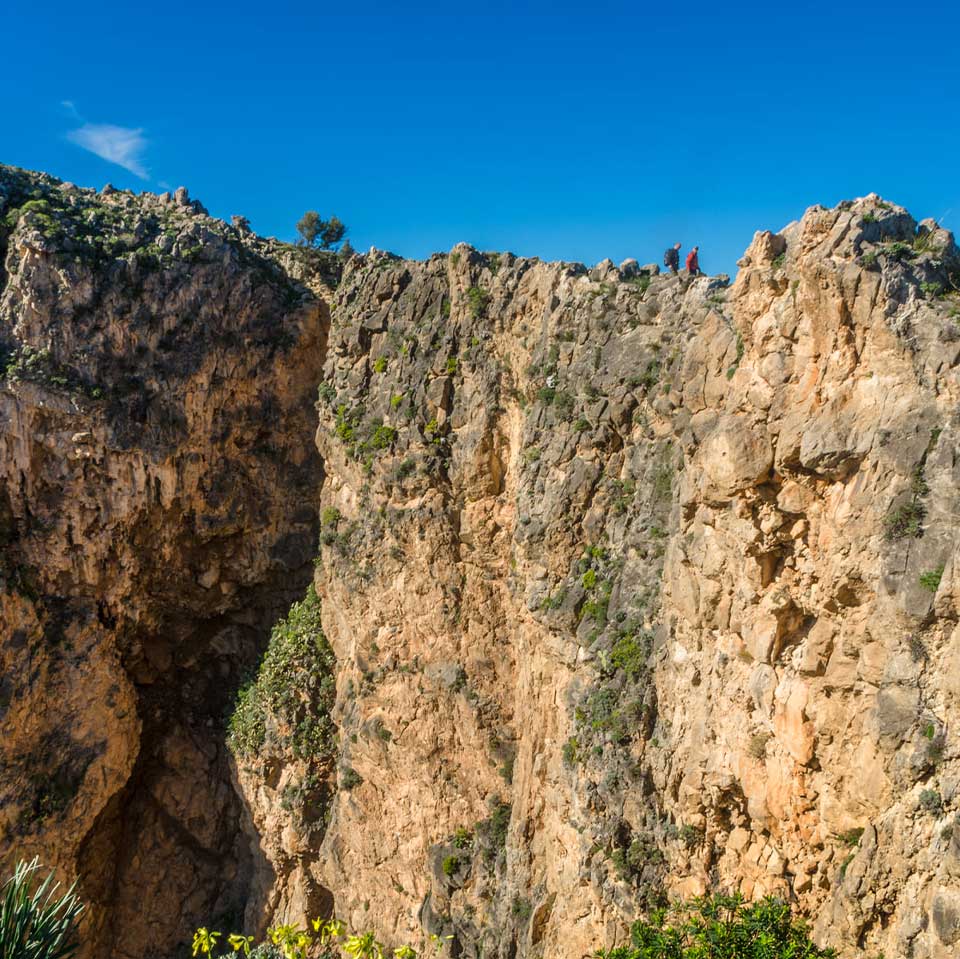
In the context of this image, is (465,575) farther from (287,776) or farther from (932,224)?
(932,224)

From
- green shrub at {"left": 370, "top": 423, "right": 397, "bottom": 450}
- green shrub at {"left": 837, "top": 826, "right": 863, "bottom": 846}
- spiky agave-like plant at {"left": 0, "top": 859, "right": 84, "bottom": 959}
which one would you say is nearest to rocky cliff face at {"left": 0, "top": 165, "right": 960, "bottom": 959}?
green shrub at {"left": 837, "top": 826, "right": 863, "bottom": 846}

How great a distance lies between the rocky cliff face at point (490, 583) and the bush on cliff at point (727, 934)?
2.12ft

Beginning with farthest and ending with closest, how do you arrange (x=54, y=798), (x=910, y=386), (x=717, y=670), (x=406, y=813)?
(x=54, y=798) → (x=406, y=813) → (x=717, y=670) → (x=910, y=386)

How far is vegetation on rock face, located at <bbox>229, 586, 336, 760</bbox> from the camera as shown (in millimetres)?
29852

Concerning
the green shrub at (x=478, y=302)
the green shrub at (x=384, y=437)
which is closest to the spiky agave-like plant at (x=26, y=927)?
the green shrub at (x=384, y=437)

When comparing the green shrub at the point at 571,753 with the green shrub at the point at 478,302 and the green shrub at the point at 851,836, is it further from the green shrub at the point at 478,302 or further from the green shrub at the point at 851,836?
the green shrub at the point at 478,302

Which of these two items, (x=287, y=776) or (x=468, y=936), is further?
(x=287, y=776)

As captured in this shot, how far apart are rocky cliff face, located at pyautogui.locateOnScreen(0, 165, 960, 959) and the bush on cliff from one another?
0.65 metres

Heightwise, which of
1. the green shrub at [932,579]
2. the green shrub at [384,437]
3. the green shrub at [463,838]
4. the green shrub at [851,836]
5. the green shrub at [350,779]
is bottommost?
the green shrub at [463,838]

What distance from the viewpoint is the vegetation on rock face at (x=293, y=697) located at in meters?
29.9

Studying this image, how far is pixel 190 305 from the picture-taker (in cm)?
3203

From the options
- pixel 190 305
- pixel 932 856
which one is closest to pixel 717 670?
pixel 932 856

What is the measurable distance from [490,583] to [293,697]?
917 centimetres

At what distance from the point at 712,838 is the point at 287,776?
54.3 ft
